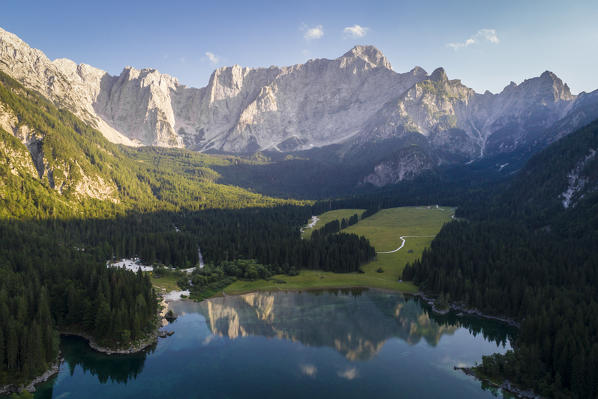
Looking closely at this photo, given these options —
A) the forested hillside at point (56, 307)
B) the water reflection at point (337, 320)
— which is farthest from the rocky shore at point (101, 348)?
the water reflection at point (337, 320)

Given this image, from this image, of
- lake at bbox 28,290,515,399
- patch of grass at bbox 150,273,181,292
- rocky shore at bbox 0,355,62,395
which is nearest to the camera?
rocky shore at bbox 0,355,62,395

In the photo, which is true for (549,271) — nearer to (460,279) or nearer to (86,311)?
(460,279)

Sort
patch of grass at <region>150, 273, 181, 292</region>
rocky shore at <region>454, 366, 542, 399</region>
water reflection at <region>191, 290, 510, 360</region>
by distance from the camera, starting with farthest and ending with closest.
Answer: patch of grass at <region>150, 273, 181, 292</region>, water reflection at <region>191, 290, 510, 360</region>, rocky shore at <region>454, 366, 542, 399</region>

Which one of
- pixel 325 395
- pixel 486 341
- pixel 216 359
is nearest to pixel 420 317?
pixel 486 341

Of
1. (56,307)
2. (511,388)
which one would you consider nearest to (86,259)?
(56,307)

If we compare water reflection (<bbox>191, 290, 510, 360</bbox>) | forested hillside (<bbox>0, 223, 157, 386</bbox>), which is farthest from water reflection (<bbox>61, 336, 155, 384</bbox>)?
water reflection (<bbox>191, 290, 510, 360</bbox>)

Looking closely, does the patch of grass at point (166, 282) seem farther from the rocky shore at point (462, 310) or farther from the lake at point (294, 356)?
the rocky shore at point (462, 310)

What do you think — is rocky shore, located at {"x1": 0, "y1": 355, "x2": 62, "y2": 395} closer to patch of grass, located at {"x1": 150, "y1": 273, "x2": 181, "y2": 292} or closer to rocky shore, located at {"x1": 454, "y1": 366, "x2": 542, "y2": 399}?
patch of grass, located at {"x1": 150, "y1": 273, "x2": 181, "y2": 292}
